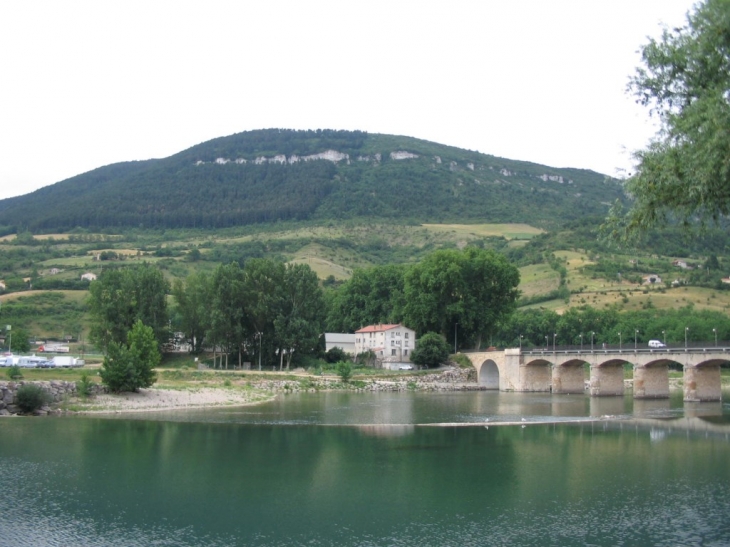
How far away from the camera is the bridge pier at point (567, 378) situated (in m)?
74.3

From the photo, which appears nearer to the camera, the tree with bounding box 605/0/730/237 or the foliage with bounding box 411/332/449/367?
the tree with bounding box 605/0/730/237

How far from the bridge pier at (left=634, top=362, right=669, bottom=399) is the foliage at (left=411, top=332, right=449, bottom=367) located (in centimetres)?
2454

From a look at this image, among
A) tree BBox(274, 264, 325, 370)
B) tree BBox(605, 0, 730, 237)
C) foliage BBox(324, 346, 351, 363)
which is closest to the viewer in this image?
tree BBox(605, 0, 730, 237)

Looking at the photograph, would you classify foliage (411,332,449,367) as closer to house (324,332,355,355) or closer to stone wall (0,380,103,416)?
house (324,332,355,355)

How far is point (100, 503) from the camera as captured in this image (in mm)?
22016

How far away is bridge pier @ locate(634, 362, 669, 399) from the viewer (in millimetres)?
64562

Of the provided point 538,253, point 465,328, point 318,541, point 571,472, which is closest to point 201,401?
point 571,472

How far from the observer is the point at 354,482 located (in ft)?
83.8

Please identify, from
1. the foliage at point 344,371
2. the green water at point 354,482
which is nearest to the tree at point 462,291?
the foliage at point 344,371

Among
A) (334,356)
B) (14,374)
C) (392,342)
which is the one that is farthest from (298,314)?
(14,374)

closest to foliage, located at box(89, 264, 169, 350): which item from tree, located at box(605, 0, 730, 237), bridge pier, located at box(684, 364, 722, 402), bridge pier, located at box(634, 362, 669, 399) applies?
bridge pier, located at box(634, 362, 669, 399)

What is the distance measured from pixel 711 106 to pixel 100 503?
1966 centimetres

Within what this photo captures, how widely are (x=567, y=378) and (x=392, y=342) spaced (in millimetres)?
22355

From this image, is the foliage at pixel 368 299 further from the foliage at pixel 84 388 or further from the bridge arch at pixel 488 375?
the foliage at pixel 84 388
